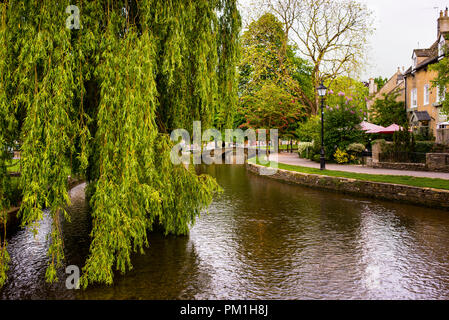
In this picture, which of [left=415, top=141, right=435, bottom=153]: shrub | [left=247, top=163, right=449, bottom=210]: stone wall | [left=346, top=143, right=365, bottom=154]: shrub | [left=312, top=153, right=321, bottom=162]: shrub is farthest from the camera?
[left=312, top=153, right=321, bottom=162]: shrub

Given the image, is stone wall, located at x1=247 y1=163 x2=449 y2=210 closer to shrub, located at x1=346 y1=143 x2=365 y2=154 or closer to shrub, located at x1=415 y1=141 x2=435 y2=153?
shrub, located at x1=346 y1=143 x2=365 y2=154

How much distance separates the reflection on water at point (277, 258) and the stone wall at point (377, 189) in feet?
2.12

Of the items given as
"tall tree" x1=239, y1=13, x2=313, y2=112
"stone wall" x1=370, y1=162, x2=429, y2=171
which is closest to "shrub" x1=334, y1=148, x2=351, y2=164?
"stone wall" x1=370, y1=162, x2=429, y2=171

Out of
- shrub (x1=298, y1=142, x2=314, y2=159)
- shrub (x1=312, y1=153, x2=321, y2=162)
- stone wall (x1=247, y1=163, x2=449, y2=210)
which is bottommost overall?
stone wall (x1=247, y1=163, x2=449, y2=210)

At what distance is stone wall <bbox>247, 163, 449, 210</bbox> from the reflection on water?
647 mm

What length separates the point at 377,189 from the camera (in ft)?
50.1

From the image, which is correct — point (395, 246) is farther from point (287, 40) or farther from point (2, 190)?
point (287, 40)

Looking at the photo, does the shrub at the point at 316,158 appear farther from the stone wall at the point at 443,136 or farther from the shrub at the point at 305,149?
the stone wall at the point at 443,136

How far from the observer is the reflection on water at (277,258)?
629cm

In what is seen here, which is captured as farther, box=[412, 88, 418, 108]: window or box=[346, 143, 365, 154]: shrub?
box=[412, 88, 418, 108]: window

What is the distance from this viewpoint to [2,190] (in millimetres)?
6297

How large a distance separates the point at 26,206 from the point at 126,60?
2.99m

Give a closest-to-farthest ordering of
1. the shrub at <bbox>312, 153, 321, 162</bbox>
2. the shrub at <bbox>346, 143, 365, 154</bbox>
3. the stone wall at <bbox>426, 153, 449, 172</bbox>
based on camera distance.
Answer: the stone wall at <bbox>426, 153, 449, 172</bbox> < the shrub at <bbox>346, 143, 365, 154</bbox> < the shrub at <bbox>312, 153, 321, 162</bbox>

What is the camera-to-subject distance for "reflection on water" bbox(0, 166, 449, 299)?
629 cm
